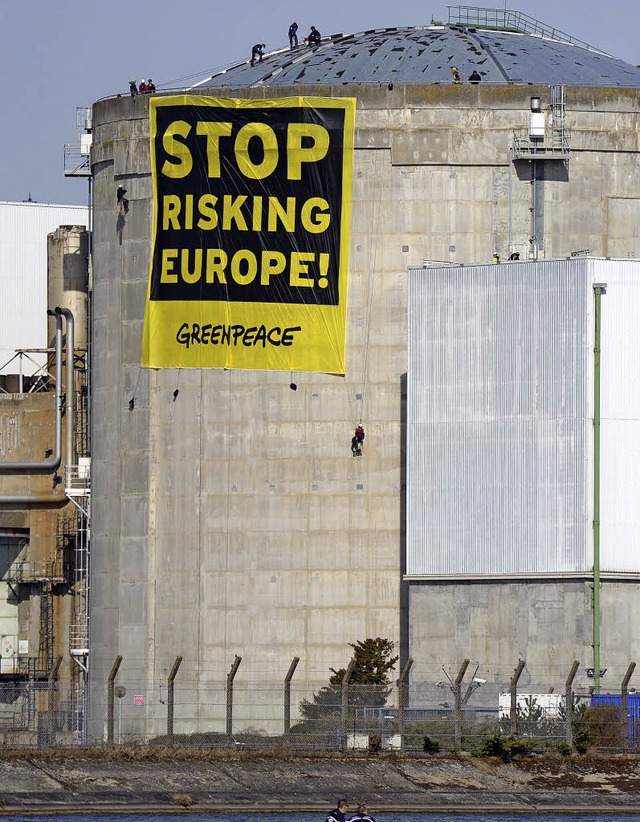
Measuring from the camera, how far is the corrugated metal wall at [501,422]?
321 feet

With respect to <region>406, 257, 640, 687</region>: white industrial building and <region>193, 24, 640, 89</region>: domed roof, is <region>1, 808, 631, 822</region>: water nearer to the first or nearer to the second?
<region>406, 257, 640, 687</region>: white industrial building

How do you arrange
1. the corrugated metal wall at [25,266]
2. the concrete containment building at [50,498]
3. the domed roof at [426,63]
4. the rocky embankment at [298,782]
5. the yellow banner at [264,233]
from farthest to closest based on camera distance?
the corrugated metal wall at [25,266] < the concrete containment building at [50,498] < the domed roof at [426,63] < the yellow banner at [264,233] < the rocky embankment at [298,782]

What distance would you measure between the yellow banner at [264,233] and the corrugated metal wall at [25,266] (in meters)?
41.8

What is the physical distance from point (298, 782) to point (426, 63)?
149 ft

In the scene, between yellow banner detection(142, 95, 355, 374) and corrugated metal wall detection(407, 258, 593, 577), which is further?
yellow banner detection(142, 95, 355, 374)

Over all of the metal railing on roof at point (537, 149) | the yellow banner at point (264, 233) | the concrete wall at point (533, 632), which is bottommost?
the concrete wall at point (533, 632)

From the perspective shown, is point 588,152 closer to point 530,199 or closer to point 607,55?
point 530,199

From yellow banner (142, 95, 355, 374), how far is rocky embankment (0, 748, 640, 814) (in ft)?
97.1

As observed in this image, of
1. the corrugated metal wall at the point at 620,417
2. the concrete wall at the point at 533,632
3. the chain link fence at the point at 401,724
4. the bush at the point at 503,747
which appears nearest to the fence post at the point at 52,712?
the chain link fence at the point at 401,724

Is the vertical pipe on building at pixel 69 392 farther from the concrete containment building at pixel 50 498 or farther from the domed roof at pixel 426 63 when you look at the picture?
the domed roof at pixel 426 63

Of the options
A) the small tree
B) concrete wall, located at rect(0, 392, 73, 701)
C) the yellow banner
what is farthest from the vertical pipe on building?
the small tree

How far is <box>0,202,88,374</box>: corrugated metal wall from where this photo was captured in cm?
14700

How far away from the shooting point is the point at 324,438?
106312 mm

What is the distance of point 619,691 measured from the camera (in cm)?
9594
